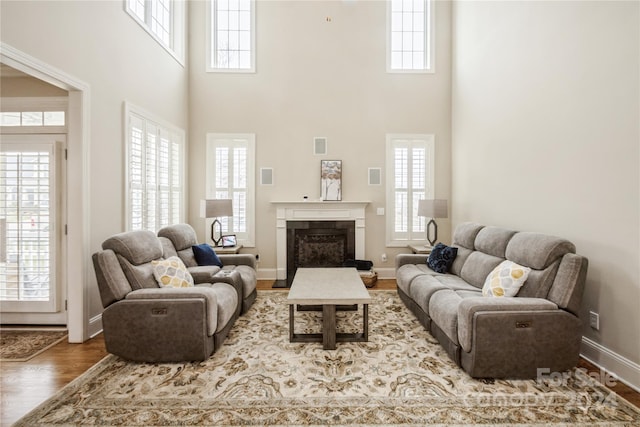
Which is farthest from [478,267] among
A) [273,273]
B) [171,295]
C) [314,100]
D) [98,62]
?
[98,62]

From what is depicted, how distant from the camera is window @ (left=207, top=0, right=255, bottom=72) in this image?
5777 millimetres

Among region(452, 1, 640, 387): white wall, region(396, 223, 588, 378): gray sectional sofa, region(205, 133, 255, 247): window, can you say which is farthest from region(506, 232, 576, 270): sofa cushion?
region(205, 133, 255, 247): window

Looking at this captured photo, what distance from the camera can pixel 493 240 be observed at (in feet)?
11.7

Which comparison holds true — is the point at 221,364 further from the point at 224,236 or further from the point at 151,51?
the point at 151,51

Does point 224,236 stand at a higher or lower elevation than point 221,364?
higher

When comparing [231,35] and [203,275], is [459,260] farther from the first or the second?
[231,35]

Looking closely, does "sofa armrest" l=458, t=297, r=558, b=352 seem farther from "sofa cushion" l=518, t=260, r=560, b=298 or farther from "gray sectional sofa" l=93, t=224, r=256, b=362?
"gray sectional sofa" l=93, t=224, r=256, b=362

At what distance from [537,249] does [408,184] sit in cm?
318

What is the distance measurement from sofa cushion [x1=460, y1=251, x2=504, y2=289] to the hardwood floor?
3.41 ft

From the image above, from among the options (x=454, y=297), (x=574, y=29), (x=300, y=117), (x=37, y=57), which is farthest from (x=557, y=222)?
(x=37, y=57)

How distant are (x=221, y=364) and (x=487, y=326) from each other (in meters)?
2.16

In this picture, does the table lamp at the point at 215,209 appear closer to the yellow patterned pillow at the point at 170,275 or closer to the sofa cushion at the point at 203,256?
the sofa cushion at the point at 203,256

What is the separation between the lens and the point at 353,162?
5.78 meters

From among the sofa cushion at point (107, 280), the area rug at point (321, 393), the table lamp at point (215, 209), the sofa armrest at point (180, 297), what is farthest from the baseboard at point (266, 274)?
the sofa cushion at point (107, 280)
